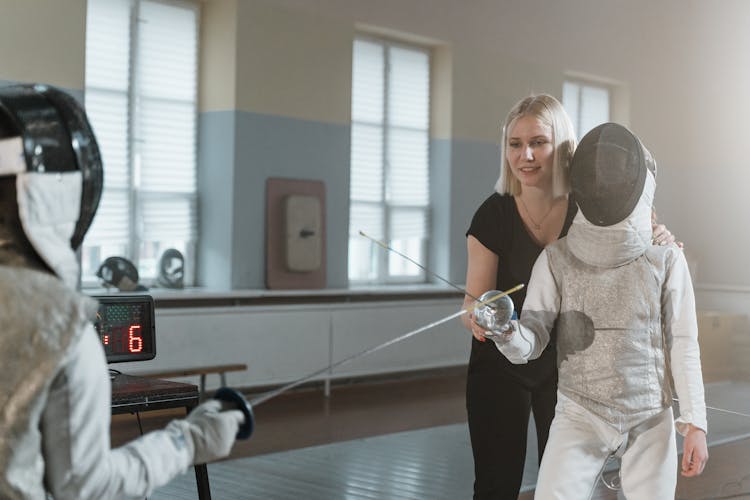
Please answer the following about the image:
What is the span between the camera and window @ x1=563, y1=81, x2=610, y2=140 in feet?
22.0

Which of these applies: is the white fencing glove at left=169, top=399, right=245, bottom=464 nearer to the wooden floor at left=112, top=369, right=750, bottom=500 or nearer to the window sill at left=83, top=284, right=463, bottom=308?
the wooden floor at left=112, top=369, right=750, bottom=500

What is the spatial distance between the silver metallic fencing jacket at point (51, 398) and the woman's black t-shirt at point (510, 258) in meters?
1.26

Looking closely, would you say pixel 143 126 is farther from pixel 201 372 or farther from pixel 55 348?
pixel 55 348

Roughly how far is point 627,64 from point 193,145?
2.84 meters

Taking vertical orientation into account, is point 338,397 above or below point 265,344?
below

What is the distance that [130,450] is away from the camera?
125cm

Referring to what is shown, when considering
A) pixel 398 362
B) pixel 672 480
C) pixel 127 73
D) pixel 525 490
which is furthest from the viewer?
pixel 398 362

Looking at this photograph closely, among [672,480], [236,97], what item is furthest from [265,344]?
[672,480]

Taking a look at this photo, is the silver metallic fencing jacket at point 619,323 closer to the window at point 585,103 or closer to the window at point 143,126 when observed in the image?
the window at point 143,126

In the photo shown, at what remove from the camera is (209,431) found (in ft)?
4.31

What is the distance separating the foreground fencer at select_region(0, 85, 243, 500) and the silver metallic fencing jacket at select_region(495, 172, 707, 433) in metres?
0.87

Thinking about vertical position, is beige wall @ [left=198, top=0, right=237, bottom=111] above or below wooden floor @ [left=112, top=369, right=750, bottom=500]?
above

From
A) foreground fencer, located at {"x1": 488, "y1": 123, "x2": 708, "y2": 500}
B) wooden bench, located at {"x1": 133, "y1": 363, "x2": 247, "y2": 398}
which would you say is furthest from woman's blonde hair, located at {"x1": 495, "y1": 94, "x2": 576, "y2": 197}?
wooden bench, located at {"x1": 133, "y1": 363, "x2": 247, "y2": 398}

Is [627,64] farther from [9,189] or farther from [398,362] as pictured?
[9,189]
